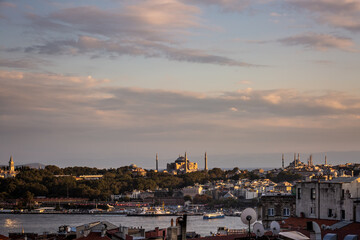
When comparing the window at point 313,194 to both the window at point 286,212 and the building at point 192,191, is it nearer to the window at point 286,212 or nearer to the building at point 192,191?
the window at point 286,212

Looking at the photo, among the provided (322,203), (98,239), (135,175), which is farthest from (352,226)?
(135,175)

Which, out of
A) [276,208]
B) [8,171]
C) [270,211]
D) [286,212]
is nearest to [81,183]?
[8,171]

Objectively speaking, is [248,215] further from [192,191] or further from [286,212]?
[192,191]

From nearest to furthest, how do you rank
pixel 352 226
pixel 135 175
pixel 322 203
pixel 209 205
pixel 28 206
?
pixel 352 226
pixel 322 203
pixel 28 206
pixel 209 205
pixel 135 175

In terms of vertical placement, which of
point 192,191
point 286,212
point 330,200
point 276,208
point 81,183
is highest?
point 81,183

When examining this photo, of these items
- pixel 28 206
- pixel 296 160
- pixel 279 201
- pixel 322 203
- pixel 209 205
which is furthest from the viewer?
pixel 296 160

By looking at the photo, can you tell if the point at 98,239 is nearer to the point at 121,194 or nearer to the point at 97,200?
the point at 97,200

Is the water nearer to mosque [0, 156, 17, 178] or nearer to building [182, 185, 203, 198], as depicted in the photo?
building [182, 185, 203, 198]

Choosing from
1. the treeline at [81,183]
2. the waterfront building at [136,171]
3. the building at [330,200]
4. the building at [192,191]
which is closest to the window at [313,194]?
the building at [330,200]
